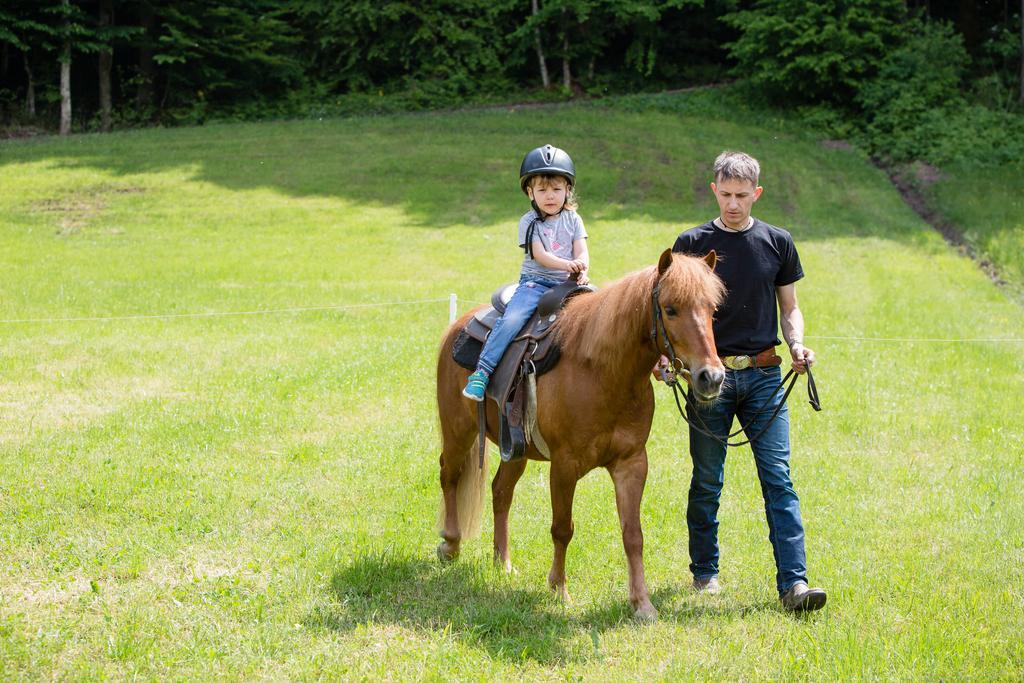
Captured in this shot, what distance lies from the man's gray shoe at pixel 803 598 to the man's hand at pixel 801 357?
47.7 inches

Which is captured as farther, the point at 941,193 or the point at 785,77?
the point at 785,77

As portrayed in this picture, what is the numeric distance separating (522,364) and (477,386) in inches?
12.8

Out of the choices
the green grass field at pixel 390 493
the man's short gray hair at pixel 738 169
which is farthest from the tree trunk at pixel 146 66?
the man's short gray hair at pixel 738 169

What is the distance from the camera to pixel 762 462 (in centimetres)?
570

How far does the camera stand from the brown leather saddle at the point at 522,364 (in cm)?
582

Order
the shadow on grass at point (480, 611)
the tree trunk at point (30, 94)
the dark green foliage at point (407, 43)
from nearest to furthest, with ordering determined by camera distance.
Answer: the shadow on grass at point (480, 611) → the tree trunk at point (30, 94) → the dark green foliage at point (407, 43)

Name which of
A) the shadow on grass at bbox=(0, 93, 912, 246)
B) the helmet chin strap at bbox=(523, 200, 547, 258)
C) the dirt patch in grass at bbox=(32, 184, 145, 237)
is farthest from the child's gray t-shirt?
the dirt patch in grass at bbox=(32, 184, 145, 237)

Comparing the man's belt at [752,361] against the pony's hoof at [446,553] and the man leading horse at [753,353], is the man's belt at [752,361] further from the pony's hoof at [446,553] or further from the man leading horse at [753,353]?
the pony's hoof at [446,553]

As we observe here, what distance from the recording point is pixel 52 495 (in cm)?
735

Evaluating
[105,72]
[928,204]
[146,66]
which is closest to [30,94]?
[105,72]

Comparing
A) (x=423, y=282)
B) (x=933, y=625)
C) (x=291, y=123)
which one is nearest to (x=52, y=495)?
(x=933, y=625)

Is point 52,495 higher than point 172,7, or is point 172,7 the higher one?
point 172,7

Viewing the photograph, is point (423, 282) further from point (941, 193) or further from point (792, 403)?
point (941, 193)

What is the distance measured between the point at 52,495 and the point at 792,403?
768 centimetres
